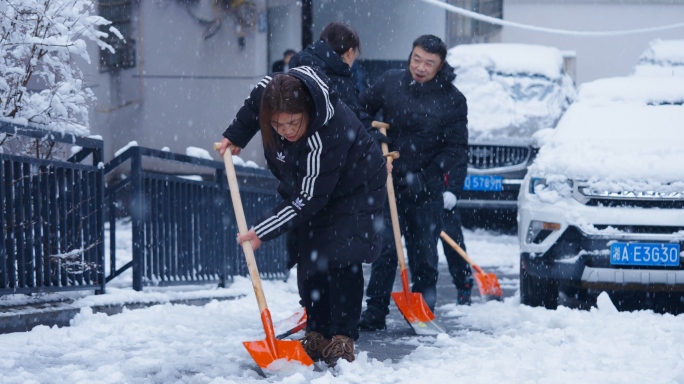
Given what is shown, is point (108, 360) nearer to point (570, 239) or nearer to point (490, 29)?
point (570, 239)

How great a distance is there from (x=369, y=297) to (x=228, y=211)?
195cm

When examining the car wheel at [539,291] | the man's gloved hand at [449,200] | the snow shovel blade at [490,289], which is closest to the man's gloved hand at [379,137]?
the man's gloved hand at [449,200]

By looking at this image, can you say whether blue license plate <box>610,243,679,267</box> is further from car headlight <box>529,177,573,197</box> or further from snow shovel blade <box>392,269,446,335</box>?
snow shovel blade <box>392,269,446,335</box>

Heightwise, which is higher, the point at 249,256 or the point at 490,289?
the point at 249,256

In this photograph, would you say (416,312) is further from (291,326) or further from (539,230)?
(539,230)

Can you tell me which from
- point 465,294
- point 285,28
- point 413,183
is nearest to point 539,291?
point 465,294

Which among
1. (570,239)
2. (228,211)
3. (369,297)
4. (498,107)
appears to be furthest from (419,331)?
(498,107)

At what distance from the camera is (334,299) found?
5.23 m

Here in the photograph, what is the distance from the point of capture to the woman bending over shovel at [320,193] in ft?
15.4

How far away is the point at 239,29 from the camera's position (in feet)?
48.8

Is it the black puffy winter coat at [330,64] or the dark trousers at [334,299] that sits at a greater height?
the black puffy winter coat at [330,64]

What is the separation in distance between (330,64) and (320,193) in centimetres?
138

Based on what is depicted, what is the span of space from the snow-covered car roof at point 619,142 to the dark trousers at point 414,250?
3.39 feet

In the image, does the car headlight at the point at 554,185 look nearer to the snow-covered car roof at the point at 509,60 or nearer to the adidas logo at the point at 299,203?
the adidas logo at the point at 299,203
